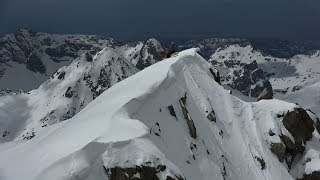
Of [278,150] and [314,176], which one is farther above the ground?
[278,150]

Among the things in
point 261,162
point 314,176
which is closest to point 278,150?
point 261,162

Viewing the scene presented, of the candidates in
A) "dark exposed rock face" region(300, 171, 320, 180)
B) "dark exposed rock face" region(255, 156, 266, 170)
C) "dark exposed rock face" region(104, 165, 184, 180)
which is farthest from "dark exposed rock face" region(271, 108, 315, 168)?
"dark exposed rock face" region(104, 165, 184, 180)

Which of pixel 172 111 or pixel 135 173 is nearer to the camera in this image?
pixel 135 173

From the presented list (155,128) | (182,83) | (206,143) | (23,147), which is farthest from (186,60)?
(23,147)

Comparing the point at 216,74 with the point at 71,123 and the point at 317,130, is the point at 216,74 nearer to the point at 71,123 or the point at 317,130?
the point at 317,130

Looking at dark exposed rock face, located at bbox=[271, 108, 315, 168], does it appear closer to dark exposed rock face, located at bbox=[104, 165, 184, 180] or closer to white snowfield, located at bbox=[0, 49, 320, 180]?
white snowfield, located at bbox=[0, 49, 320, 180]

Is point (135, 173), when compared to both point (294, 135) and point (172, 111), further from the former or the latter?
point (294, 135)

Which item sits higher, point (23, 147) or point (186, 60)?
point (23, 147)
